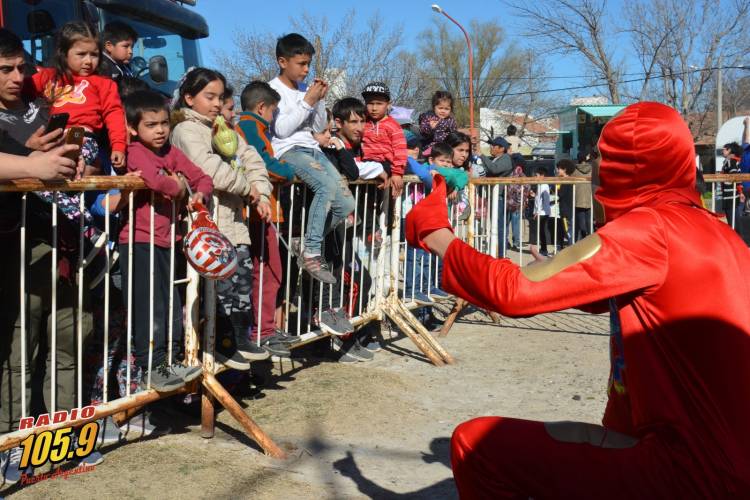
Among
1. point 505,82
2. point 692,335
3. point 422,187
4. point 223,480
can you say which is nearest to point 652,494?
point 692,335

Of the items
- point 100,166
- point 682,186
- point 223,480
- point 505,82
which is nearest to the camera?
point 682,186

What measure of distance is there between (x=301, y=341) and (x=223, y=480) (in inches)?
63.2

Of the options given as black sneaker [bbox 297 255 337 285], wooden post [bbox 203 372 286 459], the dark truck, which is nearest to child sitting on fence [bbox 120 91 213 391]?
wooden post [bbox 203 372 286 459]

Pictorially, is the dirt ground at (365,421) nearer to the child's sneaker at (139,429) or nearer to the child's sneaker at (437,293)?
the child's sneaker at (139,429)

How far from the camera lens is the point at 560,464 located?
2.37 meters

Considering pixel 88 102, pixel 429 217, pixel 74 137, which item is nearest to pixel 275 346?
pixel 88 102

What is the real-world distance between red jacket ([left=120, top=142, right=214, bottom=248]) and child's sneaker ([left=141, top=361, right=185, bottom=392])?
0.68 metres

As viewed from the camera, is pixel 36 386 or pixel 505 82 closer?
pixel 36 386

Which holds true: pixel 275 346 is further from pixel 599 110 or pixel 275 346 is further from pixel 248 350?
pixel 599 110

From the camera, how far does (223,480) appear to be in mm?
4078

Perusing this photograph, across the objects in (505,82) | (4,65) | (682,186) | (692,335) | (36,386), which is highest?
(505,82)

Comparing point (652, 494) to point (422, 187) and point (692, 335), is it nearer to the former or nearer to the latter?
point (692, 335)

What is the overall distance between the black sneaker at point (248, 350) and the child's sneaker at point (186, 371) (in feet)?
1.32

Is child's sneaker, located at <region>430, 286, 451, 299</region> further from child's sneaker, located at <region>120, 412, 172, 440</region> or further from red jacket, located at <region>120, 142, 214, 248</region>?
red jacket, located at <region>120, 142, 214, 248</region>
